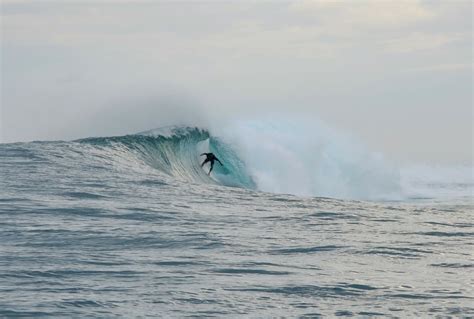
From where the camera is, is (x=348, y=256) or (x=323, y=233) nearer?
(x=348, y=256)

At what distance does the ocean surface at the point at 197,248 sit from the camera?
769cm

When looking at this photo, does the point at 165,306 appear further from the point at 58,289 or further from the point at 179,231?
the point at 179,231

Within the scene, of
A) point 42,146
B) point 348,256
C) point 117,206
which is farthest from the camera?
point 42,146

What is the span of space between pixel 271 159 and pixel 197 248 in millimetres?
19940

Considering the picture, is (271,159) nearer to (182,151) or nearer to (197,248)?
(182,151)

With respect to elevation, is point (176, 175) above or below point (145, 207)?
above

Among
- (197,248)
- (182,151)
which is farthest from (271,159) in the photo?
(197,248)

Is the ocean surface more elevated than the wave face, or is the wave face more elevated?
the wave face

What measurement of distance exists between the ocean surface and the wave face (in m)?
1.94

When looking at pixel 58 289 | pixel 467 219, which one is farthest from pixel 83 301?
pixel 467 219

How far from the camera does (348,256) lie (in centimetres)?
1014

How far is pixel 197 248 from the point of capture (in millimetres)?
10172

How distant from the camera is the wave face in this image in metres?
22.7

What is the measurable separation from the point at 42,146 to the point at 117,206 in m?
6.88
